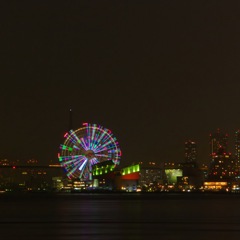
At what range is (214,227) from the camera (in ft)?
105

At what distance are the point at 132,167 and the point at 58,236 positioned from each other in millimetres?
169504

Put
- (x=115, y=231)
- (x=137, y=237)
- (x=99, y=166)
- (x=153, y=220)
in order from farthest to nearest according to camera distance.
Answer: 1. (x=99, y=166)
2. (x=153, y=220)
3. (x=115, y=231)
4. (x=137, y=237)

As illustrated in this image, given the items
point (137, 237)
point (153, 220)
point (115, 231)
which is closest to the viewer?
point (137, 237)

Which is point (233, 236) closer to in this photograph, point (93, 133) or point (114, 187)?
point (93, 133)

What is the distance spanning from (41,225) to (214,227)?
1064 cm

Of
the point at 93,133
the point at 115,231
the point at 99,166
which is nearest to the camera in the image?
the point at 115,231

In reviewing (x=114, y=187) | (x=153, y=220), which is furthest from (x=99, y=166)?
(x=153, y=220)

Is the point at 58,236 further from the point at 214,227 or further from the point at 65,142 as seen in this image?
the point at 65,142

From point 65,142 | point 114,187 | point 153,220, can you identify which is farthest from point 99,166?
point 153,220

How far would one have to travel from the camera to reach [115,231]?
30141mm

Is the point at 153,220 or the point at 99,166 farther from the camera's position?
the point at 99,166

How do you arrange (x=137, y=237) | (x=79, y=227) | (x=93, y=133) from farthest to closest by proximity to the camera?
(x=93, y=133) < (x=79, y=227) < (x=137, y=237)

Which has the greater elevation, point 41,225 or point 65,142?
point 65,142

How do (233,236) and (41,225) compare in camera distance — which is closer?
(233,236)
